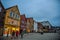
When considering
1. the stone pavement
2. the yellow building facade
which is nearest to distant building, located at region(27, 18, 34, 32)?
the stone pavement

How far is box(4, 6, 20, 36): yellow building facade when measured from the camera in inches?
121

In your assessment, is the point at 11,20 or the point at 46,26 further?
the point at 46,26

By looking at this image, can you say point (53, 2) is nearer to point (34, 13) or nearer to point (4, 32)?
point (34, 13)

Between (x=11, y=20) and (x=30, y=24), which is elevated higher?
(x=11, y=20)

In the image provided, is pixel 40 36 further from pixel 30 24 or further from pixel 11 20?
pixel 11 20

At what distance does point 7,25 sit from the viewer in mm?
3082

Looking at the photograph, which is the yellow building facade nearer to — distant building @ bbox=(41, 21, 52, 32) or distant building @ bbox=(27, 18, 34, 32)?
distant building @ bbox=(27, 18, 34, 32)

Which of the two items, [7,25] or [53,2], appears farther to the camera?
[53,2]

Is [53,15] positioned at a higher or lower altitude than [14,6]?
lower

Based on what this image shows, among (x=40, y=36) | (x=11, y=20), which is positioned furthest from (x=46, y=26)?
(x=11, y=20)

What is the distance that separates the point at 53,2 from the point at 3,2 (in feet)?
4.92

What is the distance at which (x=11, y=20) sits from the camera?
124 inches

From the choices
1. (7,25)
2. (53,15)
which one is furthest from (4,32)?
(53,15)

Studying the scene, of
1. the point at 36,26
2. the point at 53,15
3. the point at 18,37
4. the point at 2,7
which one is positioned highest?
the point at 2,7
